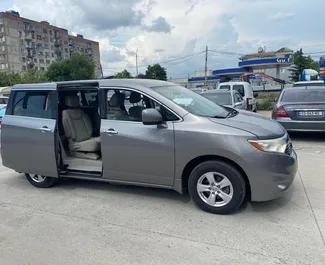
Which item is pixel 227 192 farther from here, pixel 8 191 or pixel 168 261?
pixel 8 191

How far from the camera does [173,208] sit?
3.74 metres

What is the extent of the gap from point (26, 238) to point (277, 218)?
2934mm

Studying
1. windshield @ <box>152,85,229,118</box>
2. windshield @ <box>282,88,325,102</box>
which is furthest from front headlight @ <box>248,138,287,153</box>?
windshield @ <box>282,88,325,102</box>

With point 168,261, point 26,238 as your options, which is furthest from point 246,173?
point 26,238

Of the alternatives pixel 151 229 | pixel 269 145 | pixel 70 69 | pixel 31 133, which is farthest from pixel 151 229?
pixel 70 69

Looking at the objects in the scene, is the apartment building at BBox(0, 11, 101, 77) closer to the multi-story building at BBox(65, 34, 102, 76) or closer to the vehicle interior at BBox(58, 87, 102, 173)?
the multi-story building at BBox(65, 34, 102, 76)

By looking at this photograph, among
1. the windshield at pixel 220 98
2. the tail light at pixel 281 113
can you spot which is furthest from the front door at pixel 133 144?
the windshield at pixel 220 98

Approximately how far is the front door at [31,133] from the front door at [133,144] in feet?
3.25

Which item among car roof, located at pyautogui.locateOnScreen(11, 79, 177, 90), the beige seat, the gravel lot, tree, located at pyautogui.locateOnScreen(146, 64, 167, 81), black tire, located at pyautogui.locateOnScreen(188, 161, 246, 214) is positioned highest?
tree, located at pyautogui.locateOnScreen(146, 64, 167, 81)

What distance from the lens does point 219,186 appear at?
3.44m

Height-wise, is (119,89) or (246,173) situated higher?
(119,89)

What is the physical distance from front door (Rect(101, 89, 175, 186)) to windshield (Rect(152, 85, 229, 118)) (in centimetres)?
31

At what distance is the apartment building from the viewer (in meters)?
70.7

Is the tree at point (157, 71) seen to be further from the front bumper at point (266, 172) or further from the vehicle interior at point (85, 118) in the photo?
the front bumper at point (266, 172)
